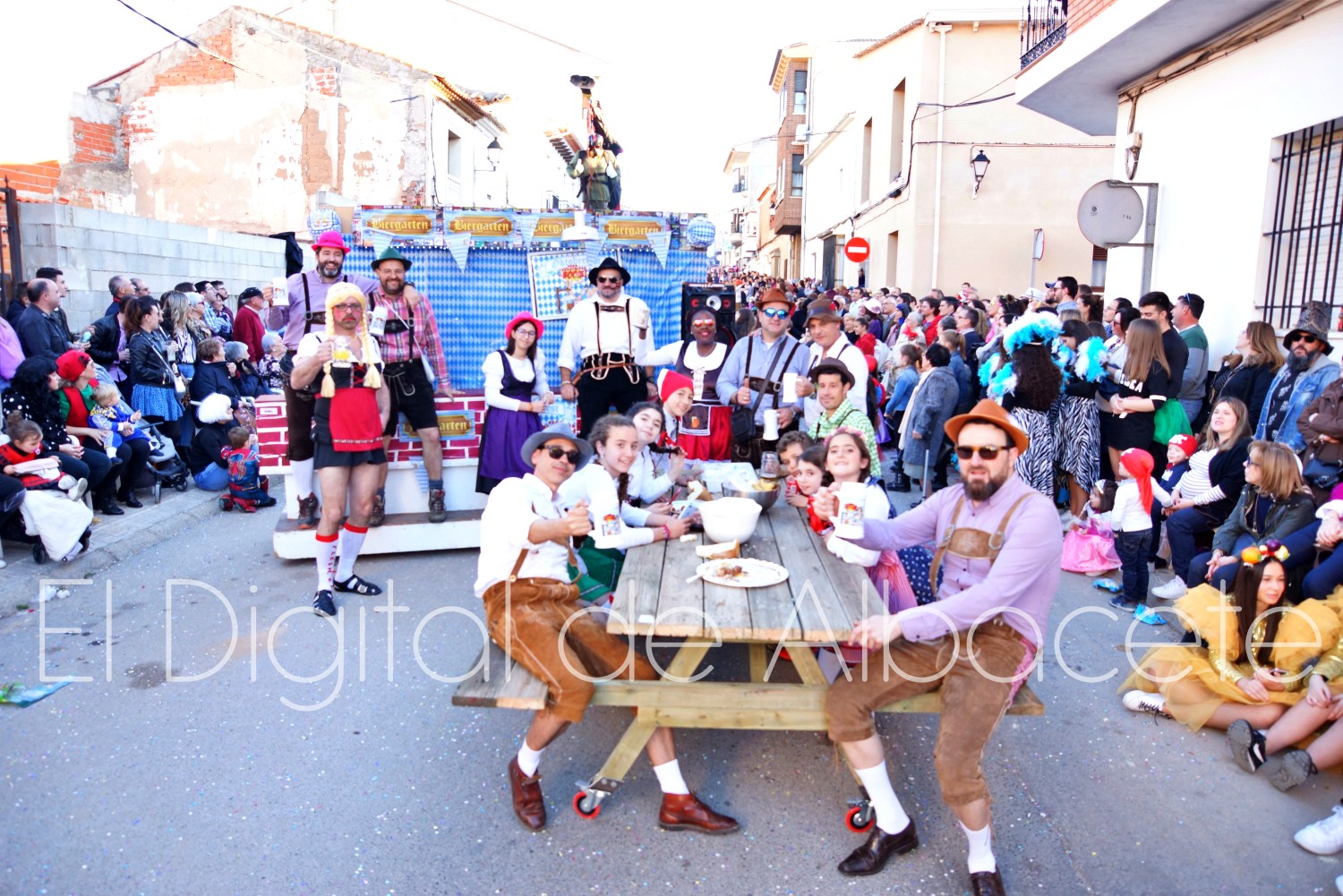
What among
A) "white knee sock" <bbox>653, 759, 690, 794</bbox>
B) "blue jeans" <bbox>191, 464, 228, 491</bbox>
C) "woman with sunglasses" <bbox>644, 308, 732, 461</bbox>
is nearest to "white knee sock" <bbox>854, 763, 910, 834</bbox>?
"white knee sock" <bbox>653, 759, 690, 794</bbox>

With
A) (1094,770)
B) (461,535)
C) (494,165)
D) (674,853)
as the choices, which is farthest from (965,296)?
(494,165)

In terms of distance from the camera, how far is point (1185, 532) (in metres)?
5.34

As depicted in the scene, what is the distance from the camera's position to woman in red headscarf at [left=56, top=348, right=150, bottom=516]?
22.8 ft

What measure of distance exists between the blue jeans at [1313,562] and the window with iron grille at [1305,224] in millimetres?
3048

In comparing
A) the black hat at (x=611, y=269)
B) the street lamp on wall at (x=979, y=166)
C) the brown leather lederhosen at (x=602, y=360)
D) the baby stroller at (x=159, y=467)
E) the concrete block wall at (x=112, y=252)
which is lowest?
the baby stroller at (x=159, y=467)

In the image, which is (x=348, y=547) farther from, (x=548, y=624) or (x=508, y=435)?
(x=548, y=624)

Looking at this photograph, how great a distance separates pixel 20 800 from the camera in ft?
11.1

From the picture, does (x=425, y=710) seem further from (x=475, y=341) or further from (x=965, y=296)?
(x=965, y=296)

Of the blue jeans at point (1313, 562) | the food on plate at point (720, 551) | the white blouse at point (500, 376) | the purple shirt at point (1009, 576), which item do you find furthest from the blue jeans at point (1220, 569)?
the white blouse at point (500, 376)

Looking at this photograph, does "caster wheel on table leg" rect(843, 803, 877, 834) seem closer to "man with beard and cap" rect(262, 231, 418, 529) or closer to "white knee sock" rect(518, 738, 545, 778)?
"white knee sock" rect(518, 738, 545, 778)

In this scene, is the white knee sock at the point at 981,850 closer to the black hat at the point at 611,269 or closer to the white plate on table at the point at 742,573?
the white plate on table at the point at 742,573

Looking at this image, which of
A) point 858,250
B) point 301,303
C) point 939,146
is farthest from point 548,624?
point 858,250

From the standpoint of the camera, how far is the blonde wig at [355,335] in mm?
5375

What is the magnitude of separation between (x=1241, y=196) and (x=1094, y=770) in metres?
5.77
